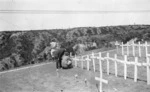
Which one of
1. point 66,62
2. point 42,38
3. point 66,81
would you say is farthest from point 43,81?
point 42,38

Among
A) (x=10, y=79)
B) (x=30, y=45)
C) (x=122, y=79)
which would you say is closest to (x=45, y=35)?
(x=30, y=45)

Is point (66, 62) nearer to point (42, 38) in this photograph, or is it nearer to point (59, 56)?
point (59, 56)

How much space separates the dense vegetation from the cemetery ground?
245cm

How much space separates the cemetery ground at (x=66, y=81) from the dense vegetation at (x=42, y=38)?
2.45 metres

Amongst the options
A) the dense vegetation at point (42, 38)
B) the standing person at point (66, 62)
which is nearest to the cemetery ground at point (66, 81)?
the standing person at point (66, 62)

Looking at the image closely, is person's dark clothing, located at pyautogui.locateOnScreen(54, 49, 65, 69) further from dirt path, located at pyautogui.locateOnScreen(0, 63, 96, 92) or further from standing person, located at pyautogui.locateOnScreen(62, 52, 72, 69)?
dirt path, located at pyautogui.locateOnScreen(0, 63, 96, 92)

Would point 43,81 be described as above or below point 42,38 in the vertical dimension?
below

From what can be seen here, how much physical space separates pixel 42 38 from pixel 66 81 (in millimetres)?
7636

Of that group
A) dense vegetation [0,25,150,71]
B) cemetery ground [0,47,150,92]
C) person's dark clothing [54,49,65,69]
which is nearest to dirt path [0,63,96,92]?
cemetery ground [0,47,150,92]

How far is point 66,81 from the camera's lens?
10.4m

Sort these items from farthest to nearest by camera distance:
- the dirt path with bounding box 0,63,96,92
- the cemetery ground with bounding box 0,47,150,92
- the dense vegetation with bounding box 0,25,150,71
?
the dense vegetation with bounding box 0,25,150,71 → the dirt path with bounding box 0,63,96,92 → the cemetery ground with bounding box 0,47,150,92

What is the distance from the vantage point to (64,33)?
19.0m

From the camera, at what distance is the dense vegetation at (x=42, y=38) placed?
15.2 meters

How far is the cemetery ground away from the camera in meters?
8.67
